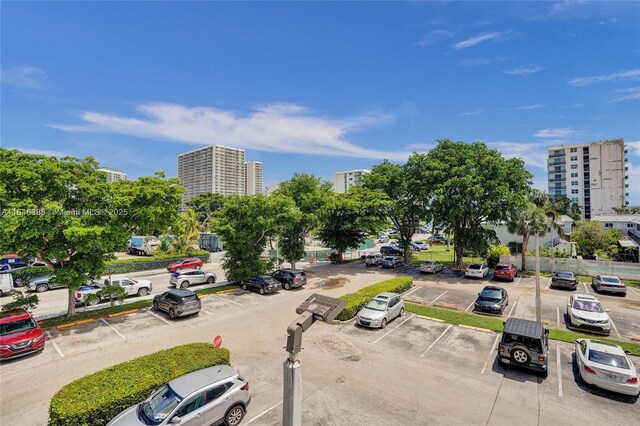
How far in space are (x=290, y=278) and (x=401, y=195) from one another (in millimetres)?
19849

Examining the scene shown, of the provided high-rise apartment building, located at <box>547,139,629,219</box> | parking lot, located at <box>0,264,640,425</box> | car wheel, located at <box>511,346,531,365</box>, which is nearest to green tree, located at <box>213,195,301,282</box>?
parking lot, located at <box>0,264,640,425</box>

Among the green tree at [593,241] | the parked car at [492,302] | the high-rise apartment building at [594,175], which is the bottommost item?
the parked car at [492,302]

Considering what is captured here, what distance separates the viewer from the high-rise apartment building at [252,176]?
15962 centimetres

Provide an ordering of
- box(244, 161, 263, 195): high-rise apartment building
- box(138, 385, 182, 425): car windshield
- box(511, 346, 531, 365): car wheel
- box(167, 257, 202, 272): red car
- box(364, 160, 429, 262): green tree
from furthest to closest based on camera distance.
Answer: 1. box(244, 161, 263, 195): high-rise apartment building
2. box(167, 257, 202, 272): red car
3. box(364, 160, 429, 262): green tree
4. box(511, 346, 531, 365): car wheel
5. box(138, 385, 182, 425): car windshield

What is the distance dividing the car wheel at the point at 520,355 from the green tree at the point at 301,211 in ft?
71.8

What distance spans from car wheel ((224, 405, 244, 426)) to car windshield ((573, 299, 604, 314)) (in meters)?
20.1

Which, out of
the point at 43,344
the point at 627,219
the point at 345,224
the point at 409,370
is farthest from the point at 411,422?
the point at 627,219

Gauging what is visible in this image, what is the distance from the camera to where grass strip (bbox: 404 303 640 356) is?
16.4m

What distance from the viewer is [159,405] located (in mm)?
8727

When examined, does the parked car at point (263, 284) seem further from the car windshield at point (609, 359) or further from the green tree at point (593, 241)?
the green tree at point (593, 241)

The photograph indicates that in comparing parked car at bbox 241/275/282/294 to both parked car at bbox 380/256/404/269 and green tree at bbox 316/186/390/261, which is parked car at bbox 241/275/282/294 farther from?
parked car at bbox 380/256/404/269

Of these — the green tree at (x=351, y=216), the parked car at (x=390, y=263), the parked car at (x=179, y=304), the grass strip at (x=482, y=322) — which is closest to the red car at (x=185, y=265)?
the green tree at (x=351, y=216)

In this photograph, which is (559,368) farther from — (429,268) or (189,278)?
(189,278)

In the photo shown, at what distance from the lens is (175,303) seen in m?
20.1
